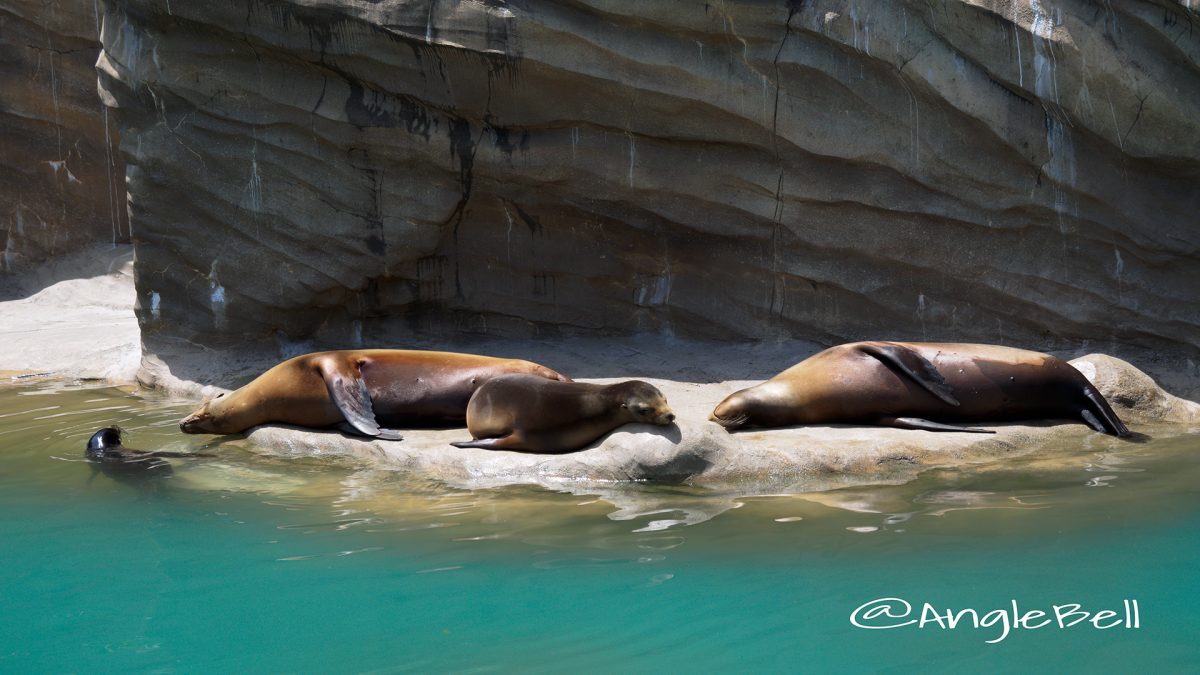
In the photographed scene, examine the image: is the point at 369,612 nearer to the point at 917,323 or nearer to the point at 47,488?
the point at 47,488

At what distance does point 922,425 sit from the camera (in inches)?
243

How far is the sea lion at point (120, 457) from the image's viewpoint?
5.75 meters

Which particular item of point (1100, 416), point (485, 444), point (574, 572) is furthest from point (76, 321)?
point (1100, 416)

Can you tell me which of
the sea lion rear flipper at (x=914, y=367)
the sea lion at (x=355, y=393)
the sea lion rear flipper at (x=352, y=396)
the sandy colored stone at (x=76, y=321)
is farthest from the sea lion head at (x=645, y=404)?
the sandy colored stone at (x=76, y=321)

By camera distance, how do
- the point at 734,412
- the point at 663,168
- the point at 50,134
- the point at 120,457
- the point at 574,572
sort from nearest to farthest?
the point at 574,572 → the point at 120,457 → the point at 734,412 → the point at 663,168 → the point at 50,134

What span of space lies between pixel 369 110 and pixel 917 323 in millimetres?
3902

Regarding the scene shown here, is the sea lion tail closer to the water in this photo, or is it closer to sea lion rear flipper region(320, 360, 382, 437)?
the water

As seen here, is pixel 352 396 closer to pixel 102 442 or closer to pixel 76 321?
pixel 102 442

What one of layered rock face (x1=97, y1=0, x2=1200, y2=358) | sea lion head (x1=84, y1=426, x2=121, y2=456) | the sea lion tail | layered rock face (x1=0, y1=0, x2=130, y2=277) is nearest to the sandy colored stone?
layered rock face (x1=0, y1=0, x2=130, y2=277)

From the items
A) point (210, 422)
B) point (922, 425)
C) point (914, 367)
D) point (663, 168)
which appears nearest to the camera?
point (922, 425)

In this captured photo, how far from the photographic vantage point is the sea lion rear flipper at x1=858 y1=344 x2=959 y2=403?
21.1ft

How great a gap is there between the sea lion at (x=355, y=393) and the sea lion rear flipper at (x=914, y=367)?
72.8 inches

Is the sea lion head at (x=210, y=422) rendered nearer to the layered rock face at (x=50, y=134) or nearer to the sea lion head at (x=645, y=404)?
the sea lion head at (x=645, y=404)

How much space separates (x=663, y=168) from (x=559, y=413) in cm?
260
